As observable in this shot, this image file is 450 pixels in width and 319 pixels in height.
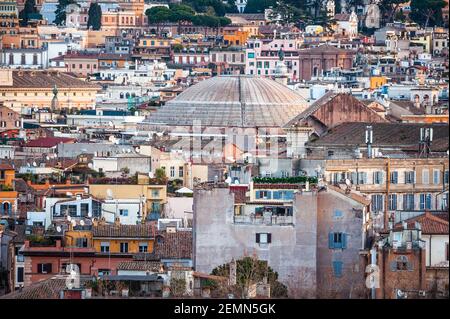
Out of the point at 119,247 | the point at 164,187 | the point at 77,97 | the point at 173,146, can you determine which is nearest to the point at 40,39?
the point at 77,97

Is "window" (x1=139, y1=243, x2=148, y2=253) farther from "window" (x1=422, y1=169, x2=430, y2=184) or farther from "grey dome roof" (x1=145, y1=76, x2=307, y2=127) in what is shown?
"grey dome roof" (x1=145, y1=76, x2=307, y2=127)

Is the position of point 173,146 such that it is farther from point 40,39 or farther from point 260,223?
point 40,39

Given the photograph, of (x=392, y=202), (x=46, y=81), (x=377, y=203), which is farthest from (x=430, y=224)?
(x=46, y=81)

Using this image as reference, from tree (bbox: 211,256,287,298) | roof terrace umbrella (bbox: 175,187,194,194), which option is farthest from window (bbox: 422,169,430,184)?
tree (bbox: 211,256,287,298)

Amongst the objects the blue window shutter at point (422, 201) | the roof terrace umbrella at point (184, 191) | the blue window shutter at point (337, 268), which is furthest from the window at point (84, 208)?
the blue window shutter at point (337, 268)

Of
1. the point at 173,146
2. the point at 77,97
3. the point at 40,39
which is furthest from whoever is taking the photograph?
the point at 40,39

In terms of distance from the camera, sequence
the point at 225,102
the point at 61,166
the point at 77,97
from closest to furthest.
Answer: the point at 61,166, the point at 225,102, the point at 77,97

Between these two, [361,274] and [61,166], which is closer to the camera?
[361,274]
